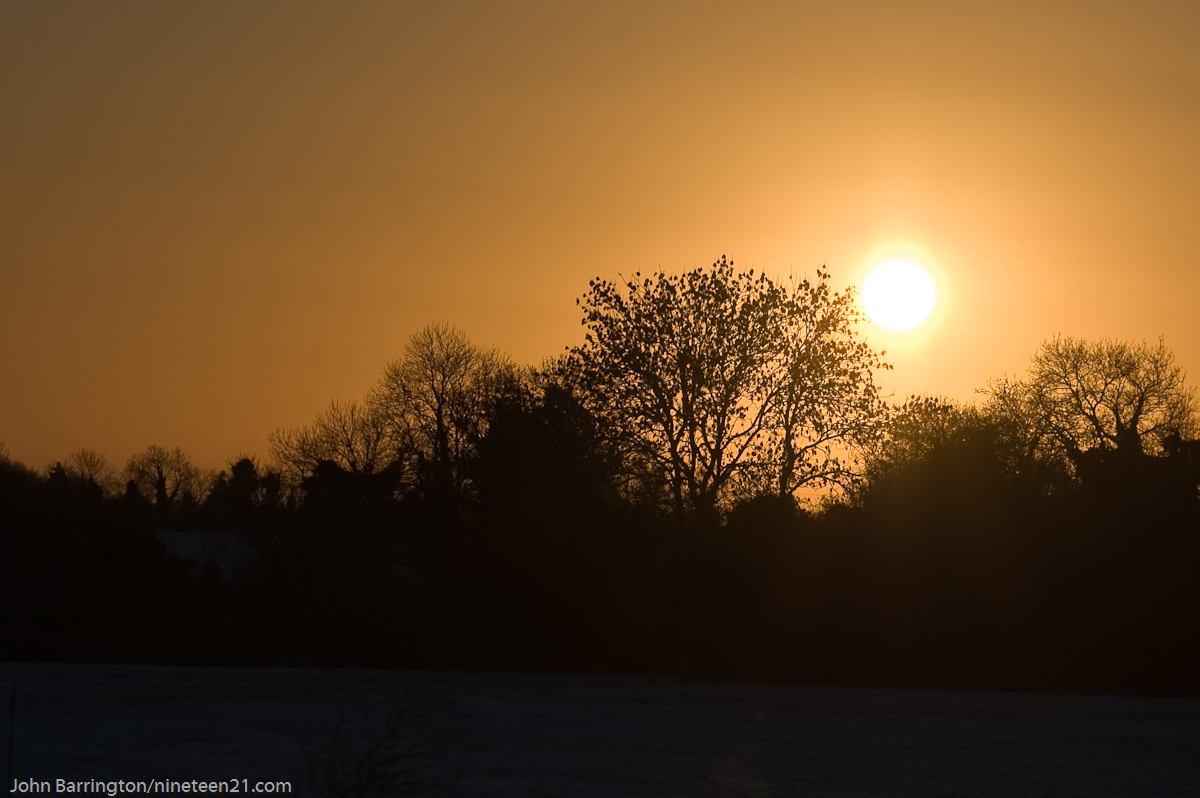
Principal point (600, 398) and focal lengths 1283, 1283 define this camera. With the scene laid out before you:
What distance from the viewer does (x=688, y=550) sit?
31.6 m

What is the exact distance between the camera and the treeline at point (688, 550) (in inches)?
1168

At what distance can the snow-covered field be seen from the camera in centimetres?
1468

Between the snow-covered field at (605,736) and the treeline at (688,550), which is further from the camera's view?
the treeline at (688,550)

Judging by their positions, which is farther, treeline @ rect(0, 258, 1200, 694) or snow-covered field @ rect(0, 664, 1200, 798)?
treeline @ rect(0, 258, 1200, 694)

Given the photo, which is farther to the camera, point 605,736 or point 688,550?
point 688,550

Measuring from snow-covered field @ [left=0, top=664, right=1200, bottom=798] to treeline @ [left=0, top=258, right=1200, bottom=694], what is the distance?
397cm

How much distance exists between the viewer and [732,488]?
3594cm

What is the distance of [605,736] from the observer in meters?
18.9

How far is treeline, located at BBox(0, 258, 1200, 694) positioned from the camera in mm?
29656

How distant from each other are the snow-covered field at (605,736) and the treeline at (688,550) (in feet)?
13.0

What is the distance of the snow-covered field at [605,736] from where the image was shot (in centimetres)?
1468

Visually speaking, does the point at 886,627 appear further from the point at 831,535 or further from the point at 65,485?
the point at 65,485

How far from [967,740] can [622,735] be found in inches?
201

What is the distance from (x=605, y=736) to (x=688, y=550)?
42.6 feet
